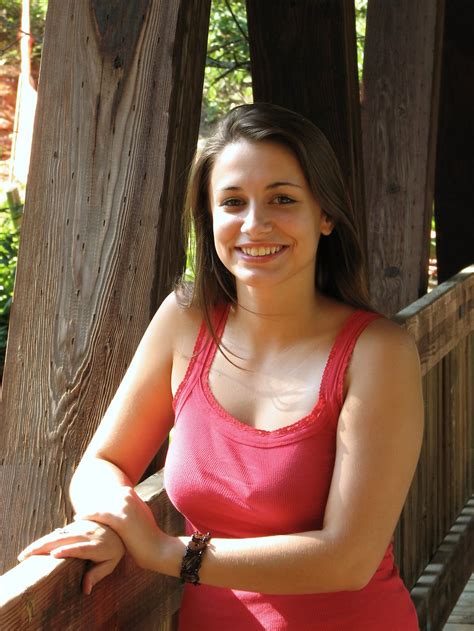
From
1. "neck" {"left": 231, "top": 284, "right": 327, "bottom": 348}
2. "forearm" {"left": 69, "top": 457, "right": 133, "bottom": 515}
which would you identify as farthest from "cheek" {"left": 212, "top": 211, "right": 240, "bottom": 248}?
"forearm" {"left": 69, "top": 457, "right": 133, "bottom": 515}

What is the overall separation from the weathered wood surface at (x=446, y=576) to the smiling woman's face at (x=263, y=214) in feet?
A: 5.29

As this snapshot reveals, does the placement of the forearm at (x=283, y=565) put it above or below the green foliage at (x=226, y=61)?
below

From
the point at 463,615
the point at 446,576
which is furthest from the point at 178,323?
the point at 463,615

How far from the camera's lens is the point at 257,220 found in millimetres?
1932

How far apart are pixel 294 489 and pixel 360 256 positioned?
0.52 metres

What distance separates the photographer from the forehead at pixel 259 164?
6.43ft

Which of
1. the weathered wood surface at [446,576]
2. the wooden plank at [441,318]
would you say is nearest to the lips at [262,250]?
the wooden plank at [441,318]

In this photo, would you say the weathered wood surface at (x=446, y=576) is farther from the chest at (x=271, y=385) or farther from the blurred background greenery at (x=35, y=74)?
the chest at (x=271, y=385)

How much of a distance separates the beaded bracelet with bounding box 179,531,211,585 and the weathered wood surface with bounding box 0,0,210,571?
544 mm

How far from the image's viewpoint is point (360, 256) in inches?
84.8

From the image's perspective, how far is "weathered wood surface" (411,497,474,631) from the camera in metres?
3.31

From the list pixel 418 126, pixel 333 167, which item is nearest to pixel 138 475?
pixel 333 167

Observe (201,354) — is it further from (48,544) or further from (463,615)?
(463,615)

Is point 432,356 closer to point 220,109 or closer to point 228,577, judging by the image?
point 228,577
